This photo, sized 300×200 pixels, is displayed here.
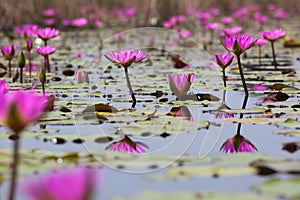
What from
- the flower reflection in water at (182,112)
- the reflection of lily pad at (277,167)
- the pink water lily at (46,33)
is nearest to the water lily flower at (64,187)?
the reflection of lily pad at (277,167)

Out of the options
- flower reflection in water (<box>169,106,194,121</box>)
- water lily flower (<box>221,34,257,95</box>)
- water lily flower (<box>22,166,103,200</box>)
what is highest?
water lily flower (<box>221,34,257,95</box>)

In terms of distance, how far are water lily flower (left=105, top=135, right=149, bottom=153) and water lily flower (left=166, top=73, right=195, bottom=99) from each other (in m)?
0.72

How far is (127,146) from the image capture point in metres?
1.87

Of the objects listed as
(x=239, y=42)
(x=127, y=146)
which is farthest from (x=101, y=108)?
(x=239, y=42)

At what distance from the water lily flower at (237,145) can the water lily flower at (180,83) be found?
0.67 metres

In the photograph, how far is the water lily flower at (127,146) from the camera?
182cm

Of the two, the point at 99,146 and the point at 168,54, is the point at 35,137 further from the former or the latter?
the point at 168,54

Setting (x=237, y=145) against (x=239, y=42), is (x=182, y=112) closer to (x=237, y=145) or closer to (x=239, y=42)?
(x=239, y=42)

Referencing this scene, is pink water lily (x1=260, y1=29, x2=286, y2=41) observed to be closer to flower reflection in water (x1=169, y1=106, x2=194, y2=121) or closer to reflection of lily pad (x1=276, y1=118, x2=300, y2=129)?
flower reflection in water (x1=169, y1=106, x2=194, y2=121)

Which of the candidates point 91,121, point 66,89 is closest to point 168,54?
→ point 66,89

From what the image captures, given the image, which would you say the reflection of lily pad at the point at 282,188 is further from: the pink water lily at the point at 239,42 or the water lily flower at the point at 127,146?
the pink water lily at the point at 239,42

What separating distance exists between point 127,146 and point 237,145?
367 millimetres

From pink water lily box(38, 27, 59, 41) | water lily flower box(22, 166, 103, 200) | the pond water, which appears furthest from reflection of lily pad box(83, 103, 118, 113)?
water lily flower box(22, 166, 103, 200)

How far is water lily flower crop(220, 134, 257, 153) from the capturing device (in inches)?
71.1
